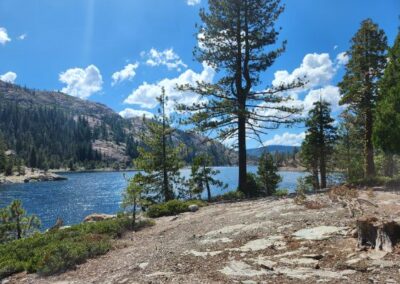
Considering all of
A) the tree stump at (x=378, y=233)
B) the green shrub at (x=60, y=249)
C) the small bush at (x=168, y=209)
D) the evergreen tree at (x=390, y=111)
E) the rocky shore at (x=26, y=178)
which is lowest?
the rocky shore at (x=26, y=178)

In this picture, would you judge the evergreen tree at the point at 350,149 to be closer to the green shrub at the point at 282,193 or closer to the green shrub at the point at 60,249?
the green shrub at the point at 282,193

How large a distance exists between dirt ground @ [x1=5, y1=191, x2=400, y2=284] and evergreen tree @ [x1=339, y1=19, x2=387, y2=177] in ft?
43.5

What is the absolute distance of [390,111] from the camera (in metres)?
16.8

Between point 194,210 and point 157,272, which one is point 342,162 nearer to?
point 194,210

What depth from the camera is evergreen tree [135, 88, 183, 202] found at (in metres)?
27.8

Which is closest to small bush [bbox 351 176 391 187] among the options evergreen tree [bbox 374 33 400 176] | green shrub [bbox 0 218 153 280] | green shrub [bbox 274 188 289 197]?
evergreen tree [bbox 374 33 400 176]

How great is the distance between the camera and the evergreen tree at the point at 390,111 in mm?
16625

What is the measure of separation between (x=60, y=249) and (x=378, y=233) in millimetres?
8156

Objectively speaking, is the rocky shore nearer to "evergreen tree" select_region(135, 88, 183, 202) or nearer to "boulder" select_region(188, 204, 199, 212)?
"evergreen tree" select_region(135, 88, 183, 202)

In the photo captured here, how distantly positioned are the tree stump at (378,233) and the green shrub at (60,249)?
7.09m

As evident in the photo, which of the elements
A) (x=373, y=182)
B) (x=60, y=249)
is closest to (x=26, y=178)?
(x=373, y=182)

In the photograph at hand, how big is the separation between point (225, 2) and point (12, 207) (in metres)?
19.8

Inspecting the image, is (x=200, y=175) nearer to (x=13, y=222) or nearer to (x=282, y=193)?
(x=282, y=193)

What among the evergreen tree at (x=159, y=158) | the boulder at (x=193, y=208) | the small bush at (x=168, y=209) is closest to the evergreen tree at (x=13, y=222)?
the evergreen tree at (x=159, y=158)
